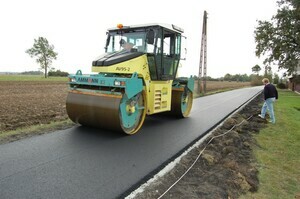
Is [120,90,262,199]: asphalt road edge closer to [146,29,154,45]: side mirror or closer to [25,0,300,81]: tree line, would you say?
[146,29,154,45]: side mirror

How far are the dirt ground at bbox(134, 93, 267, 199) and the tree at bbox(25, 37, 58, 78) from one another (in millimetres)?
65138

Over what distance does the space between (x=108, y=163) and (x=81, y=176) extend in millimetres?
687

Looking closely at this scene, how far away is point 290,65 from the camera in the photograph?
28.7m

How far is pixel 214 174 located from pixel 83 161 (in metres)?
2.23

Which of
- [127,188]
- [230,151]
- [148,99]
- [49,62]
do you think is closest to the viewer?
[127,188]

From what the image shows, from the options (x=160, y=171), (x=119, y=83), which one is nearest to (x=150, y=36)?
(x=119, y=83)

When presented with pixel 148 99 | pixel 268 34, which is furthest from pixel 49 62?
pixel 148 99

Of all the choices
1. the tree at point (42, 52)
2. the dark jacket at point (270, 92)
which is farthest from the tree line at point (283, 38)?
the tree at point (42, 52)

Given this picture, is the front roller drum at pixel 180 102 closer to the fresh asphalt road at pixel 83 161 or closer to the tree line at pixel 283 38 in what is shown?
the fresh asphalt road at pixel 83 161

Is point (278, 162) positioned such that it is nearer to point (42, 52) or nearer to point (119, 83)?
point (119, 83)

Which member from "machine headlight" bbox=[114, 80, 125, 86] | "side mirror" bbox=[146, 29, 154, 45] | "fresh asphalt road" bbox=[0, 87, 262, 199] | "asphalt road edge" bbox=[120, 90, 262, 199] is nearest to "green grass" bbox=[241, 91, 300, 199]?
"asphalt road edge" bbox=[120, 90, 262, 199]

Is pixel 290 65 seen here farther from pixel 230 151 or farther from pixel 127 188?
pixel 127 188

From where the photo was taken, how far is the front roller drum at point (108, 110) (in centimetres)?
590

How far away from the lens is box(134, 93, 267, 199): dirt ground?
3609 mm
